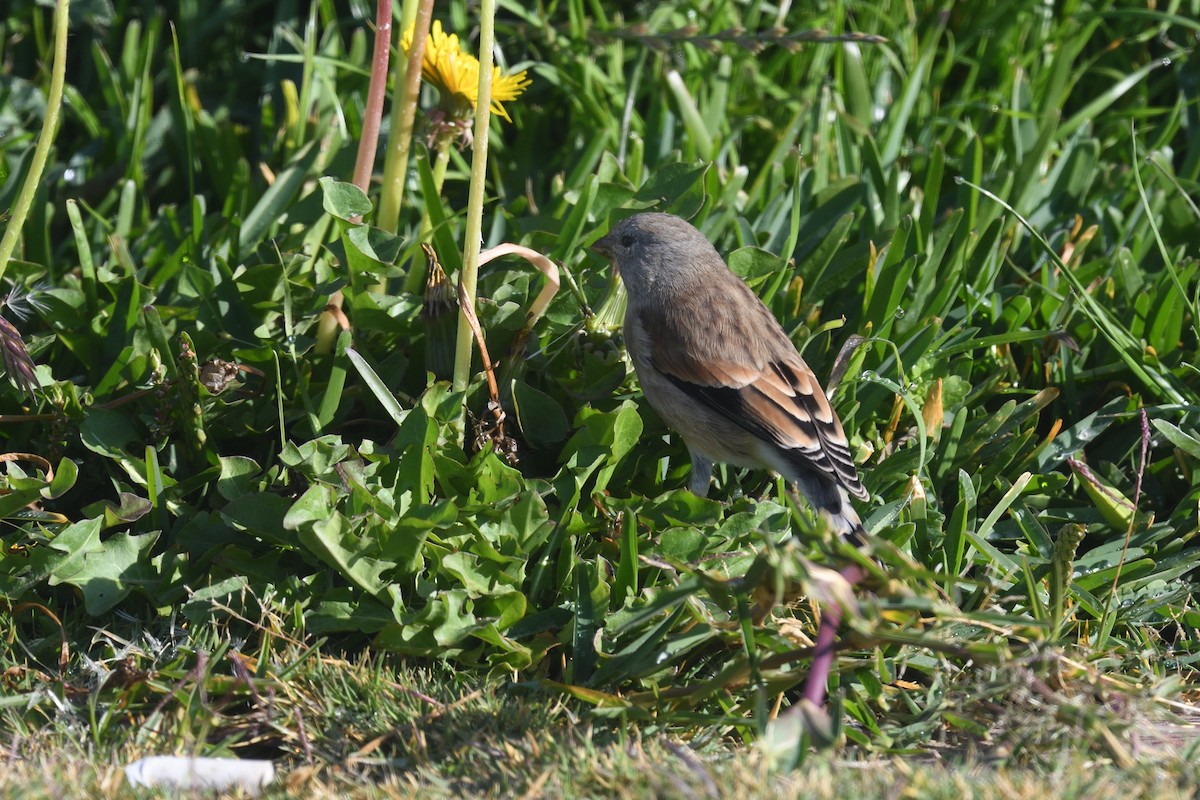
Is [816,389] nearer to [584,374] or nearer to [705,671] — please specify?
[584,374]

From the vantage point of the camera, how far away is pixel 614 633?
122 inches

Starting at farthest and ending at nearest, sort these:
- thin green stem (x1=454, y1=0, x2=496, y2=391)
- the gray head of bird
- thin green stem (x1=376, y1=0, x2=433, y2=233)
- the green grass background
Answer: the gray head of bird, thin green stem (x1=376, y1=0, x2=433, y2=233), thin green stem (x1=454, y1=0, x2=496, y2=391), the green grass background

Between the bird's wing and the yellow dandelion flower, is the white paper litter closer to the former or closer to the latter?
the bird's wing

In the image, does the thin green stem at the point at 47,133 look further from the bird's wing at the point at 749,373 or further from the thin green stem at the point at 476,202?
the bird's wing at the point at 749,373

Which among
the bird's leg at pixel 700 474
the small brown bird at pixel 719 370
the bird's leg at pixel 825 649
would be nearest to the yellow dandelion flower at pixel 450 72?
the small brown bird at pixel 719 370

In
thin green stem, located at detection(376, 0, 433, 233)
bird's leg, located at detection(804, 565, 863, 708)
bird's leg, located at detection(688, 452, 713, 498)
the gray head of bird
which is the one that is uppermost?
thin green stem, located at detection(376, 0, 433, 233)

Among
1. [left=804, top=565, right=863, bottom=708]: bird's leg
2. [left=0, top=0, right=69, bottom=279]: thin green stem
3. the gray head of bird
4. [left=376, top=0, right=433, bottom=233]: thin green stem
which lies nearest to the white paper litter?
[left=804, top=565, right=863, bottom=708]: bird's leg

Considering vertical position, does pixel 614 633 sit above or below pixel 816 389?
below

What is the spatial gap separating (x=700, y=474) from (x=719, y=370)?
0.33 meters

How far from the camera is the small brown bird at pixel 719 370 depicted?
3.56 metres

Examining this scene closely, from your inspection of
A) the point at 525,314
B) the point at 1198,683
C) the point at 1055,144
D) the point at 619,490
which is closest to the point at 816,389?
the point at 619,490

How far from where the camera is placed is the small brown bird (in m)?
3.56

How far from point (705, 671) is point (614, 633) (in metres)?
0.27

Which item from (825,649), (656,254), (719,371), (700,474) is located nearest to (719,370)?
(719,371)
